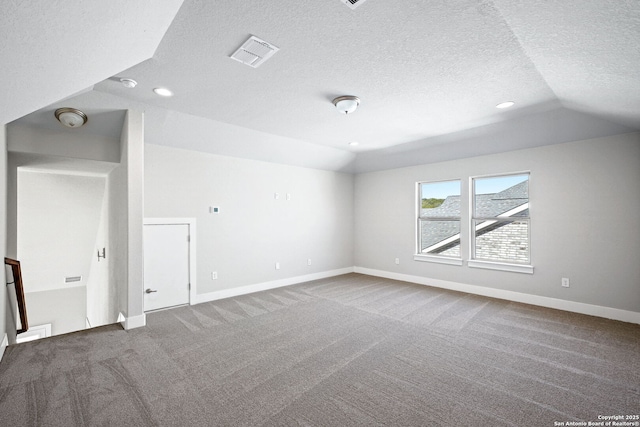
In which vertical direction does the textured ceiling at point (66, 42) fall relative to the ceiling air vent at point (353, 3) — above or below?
below

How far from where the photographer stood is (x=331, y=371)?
8.46 ft

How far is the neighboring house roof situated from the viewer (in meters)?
4.78

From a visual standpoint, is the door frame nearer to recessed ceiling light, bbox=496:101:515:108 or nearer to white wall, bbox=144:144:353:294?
white wall, bbox=144:144:353:294

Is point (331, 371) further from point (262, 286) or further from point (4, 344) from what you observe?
point (4, 344)

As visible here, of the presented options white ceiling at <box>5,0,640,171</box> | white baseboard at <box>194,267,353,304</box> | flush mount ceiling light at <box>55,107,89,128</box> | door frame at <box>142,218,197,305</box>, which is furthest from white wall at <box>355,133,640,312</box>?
flush mount ceiling light at <box>55,107,89,128</box>

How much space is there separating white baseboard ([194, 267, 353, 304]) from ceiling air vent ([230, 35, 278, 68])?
12.1ft

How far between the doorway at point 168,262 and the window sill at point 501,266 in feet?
15.9

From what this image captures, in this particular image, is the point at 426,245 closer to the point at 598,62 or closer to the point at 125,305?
the point at 598,62

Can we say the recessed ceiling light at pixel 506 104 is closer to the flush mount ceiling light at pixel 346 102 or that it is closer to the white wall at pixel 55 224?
the flush mount ceiling light at pixel 346 102

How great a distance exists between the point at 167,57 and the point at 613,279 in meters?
5.86

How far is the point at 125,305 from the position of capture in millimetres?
3654

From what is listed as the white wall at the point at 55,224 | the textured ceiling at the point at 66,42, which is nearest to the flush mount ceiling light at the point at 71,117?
the textured ceiling at the point at 66,42

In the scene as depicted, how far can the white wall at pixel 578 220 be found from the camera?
375cm

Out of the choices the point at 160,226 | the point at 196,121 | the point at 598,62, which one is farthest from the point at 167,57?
the point at 598,62
